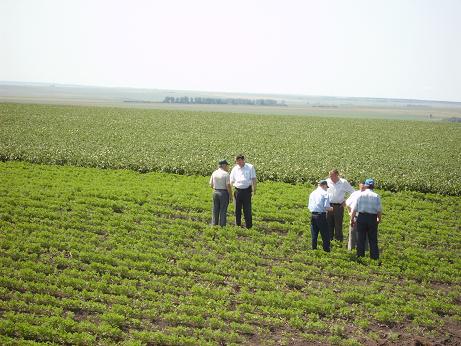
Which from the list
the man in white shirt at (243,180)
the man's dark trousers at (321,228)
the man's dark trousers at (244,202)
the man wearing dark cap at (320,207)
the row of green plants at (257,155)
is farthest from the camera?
the row of green plants at (257,155)

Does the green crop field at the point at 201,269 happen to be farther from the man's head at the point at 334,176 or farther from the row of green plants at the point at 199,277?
the man's head at the point at 334,176

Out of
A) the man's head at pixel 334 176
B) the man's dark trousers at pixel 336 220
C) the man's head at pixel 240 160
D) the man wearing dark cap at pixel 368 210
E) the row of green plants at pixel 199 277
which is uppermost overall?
the man's head at pixel 240 160

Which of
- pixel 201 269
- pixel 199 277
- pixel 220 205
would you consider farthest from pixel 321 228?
pixel 199 277

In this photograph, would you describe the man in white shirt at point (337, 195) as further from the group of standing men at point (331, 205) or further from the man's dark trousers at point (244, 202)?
the man's dark trousers at point (244, 202)

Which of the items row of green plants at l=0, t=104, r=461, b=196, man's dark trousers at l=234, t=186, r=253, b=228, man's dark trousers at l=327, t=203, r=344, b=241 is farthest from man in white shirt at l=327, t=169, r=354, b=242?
row of green plants at l=0, t=104, r=461, b=196

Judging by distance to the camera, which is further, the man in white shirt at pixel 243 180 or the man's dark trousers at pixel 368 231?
the man in white shirt at pixel 243 180

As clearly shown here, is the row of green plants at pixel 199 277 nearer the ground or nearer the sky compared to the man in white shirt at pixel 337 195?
nearer the ground

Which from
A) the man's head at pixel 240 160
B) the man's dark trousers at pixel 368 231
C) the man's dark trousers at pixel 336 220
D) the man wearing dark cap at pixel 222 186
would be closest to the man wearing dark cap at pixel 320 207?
the man's dark trousers at pixel 368 231

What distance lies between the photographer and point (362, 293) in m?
12.3

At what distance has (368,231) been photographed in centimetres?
1436

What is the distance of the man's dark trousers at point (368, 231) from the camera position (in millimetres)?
14156

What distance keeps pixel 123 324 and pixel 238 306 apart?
8.09 feet

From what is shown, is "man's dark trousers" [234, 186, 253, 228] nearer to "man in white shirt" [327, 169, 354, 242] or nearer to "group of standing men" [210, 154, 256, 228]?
"group of standing men" [210, 154, 256, 228]

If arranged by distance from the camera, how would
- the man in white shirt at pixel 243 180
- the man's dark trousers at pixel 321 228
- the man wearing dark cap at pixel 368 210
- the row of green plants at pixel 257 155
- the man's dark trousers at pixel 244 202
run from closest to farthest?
the man wearing dark cap at pixel 368 210, the man's dark trousers at pixel 321 228, the man in white shirt at pixel 243 180, the man's dark trousers at pixel 244 202, the row of green plants at pixel 257 155
